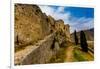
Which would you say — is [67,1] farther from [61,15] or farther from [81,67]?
[81,67]

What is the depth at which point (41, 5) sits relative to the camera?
7.75ft

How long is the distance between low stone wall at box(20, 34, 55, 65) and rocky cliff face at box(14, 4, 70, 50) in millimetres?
74

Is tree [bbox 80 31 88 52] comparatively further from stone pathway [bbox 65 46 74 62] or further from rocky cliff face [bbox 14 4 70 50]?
rocky cliff face [bbox 14 4 70 50]

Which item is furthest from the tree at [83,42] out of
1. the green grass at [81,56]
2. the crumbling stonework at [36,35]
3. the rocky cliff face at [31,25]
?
the rocky cliff face at [31,25]

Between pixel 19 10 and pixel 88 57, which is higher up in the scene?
pixel 19 10

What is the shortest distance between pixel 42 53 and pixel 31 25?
34 cm

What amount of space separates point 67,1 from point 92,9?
35cm

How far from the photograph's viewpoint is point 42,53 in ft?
7.75

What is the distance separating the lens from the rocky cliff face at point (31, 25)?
227 cm

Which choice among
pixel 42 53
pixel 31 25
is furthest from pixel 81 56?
pixel 31 25

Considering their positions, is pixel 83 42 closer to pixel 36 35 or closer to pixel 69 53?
pixel 69 53

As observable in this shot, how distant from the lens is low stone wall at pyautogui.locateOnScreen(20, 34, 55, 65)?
2.31 m

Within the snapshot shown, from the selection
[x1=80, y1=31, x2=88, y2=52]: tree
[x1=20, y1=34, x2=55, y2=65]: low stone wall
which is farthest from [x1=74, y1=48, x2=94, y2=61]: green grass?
[x1=20, y1=34, x2=55, y2=65]: low stone wall
